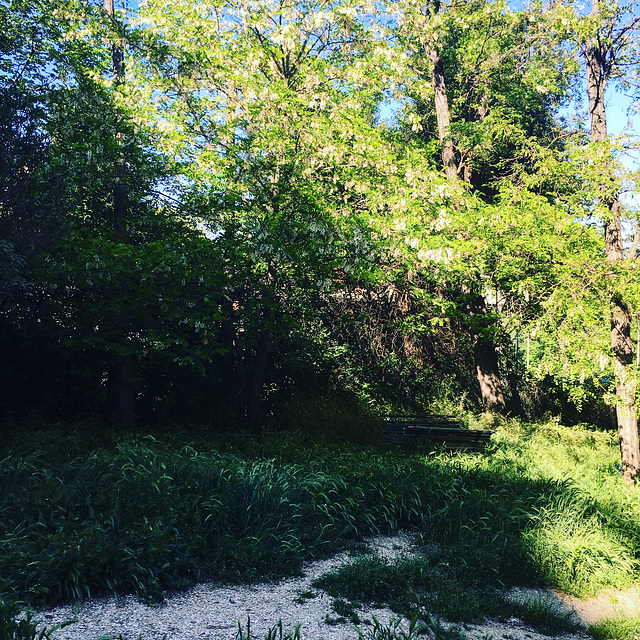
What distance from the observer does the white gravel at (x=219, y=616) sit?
3.97 meters

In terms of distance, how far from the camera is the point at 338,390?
1341 cm

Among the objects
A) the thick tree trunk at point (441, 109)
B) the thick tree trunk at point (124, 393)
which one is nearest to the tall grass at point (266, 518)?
the thick tree trunk at point (124, 393)

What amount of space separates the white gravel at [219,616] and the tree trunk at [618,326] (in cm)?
528

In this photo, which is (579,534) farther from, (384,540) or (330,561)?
(330,561)

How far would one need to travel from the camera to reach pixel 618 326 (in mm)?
9312

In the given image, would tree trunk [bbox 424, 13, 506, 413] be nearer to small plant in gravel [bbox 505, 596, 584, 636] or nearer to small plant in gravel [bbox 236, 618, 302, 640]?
small plant in gravel [bbox 505, 596, 584, 636]

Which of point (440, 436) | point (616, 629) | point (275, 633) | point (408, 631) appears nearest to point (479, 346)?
point (440, 436)

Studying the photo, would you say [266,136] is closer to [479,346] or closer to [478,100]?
[479,346]

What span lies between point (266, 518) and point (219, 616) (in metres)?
1.52

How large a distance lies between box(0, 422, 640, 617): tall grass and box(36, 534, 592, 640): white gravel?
6.8 inches

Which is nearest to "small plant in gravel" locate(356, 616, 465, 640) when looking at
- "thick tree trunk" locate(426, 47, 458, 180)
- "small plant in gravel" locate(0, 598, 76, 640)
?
"small plant in gravel" locate(0, 598, 76, 640)

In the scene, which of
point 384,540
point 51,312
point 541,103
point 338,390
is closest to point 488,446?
point 338,390

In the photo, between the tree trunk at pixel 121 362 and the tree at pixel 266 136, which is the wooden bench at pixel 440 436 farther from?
the tree trunk at pixel 121 362

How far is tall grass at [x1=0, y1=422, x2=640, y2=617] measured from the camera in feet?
15.4
